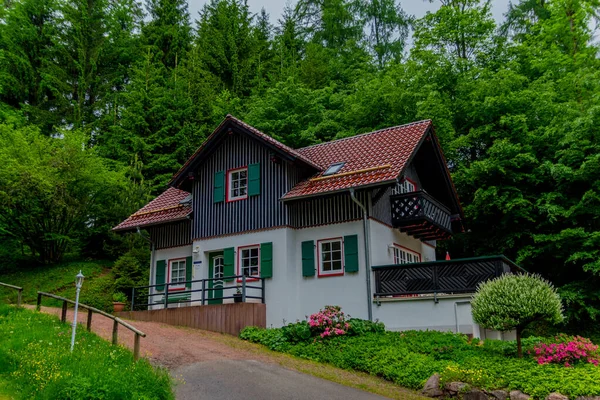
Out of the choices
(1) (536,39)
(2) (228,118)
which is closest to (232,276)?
(2) (228,118)

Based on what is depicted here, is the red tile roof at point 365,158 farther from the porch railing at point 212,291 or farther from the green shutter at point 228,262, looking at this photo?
the porch railing at point 212,291

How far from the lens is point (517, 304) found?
40.3ft

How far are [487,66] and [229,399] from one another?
23.9 meters

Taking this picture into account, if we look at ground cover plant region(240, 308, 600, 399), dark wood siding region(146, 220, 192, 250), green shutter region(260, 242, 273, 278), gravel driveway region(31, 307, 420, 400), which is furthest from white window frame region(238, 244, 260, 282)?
gravel driveway region(31, 307, 420, 400)

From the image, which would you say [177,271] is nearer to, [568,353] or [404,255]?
[404,255]

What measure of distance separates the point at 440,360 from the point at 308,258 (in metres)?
6.33

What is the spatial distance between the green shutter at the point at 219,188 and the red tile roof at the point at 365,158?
9.36 ft

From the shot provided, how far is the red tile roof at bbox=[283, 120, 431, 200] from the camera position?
17.1 m

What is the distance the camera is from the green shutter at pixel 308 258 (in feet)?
59.0

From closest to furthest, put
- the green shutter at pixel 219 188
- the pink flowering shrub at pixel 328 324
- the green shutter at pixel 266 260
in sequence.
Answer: the pink flowering shrub at pixel 328 324 < the green shutter at pixel 266 260 < the green shutter at pixel 219 188

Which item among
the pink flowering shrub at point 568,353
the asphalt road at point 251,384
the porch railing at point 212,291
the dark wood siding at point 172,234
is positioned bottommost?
the asphalt road at point 251,384

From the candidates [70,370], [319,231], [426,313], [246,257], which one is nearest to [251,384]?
[70,370]

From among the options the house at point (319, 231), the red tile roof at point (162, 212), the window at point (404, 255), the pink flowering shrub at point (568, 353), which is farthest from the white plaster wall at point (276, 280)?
the pink flowering shrub at point (568, 353)

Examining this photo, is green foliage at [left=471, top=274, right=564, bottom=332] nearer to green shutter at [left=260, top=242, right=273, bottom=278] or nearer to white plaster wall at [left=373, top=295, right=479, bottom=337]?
white plaster wall at [left=373, top=295, right=479, bottom=337]
